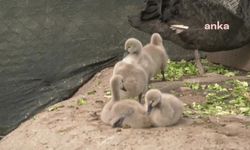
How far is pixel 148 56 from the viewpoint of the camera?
7.12 m

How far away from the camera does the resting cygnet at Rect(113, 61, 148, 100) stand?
241 inches

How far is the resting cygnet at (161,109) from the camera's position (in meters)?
5.48

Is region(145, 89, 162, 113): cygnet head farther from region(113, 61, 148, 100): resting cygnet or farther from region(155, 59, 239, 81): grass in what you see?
→ region(155, 59, 239, 81): grass

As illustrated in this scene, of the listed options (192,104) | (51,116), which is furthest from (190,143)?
(51,116)

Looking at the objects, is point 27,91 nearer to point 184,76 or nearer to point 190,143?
point 184,76

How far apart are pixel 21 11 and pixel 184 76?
239 cm

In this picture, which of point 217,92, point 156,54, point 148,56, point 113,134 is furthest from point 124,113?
point 156,54

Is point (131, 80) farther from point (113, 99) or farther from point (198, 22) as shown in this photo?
point (198, 22)

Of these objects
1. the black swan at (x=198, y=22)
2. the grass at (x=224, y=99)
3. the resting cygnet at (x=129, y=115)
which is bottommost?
the grass at (x=224, y=99)

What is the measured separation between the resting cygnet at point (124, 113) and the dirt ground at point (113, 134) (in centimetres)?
9

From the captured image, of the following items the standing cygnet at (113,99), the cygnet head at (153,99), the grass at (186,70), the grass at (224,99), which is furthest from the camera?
the grass at (186,70)

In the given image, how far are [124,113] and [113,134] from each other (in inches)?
10.9

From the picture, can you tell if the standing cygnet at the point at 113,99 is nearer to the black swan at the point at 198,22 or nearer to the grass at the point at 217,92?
the grass at the point at 217,92

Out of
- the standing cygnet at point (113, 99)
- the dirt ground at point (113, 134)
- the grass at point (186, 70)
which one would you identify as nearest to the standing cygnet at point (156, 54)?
the grass at point (186, 70)
